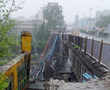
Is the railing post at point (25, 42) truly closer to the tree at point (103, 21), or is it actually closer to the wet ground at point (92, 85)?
the wet ground at point (92, 85)

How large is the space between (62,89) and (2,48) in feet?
12.2

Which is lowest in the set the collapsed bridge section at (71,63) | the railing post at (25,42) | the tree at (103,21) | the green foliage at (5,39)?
the collapsed bridge section at (71,63)

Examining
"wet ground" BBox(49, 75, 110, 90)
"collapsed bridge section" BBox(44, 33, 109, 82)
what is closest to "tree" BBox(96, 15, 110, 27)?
"collapsed bridge section" BBox(44, 33, 109, 82)

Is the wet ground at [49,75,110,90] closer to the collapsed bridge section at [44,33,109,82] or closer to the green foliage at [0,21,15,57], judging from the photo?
the collapsed bridge section at [44,33,109,82]

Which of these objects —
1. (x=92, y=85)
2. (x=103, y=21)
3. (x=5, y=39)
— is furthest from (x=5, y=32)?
(x=103, y=21)

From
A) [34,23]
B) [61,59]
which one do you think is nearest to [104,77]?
[61,59]

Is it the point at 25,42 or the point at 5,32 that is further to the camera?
the point at 25,42

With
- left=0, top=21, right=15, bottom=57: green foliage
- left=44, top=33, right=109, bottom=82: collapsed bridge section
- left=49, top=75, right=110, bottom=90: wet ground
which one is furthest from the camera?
left=44, top=33, right=109, bottom=82: collapsed bridge section

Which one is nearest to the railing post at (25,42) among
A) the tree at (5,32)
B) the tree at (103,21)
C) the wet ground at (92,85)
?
the wet ground at (92,85)

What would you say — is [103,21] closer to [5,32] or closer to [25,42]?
[25,42]

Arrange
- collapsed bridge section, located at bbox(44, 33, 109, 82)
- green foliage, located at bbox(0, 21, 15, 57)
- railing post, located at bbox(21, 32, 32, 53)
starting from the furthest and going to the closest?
railing post, located at bbox(21, 32, 32, 53) → collapsed bridge section, located at bbox(44, 33, 109, 82) → green foliage, located at bbox(0, 21, 15, 57)

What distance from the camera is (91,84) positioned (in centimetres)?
554

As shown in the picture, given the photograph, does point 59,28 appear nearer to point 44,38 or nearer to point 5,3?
point 44,38

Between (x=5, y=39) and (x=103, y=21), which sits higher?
(x=103, y=21)
